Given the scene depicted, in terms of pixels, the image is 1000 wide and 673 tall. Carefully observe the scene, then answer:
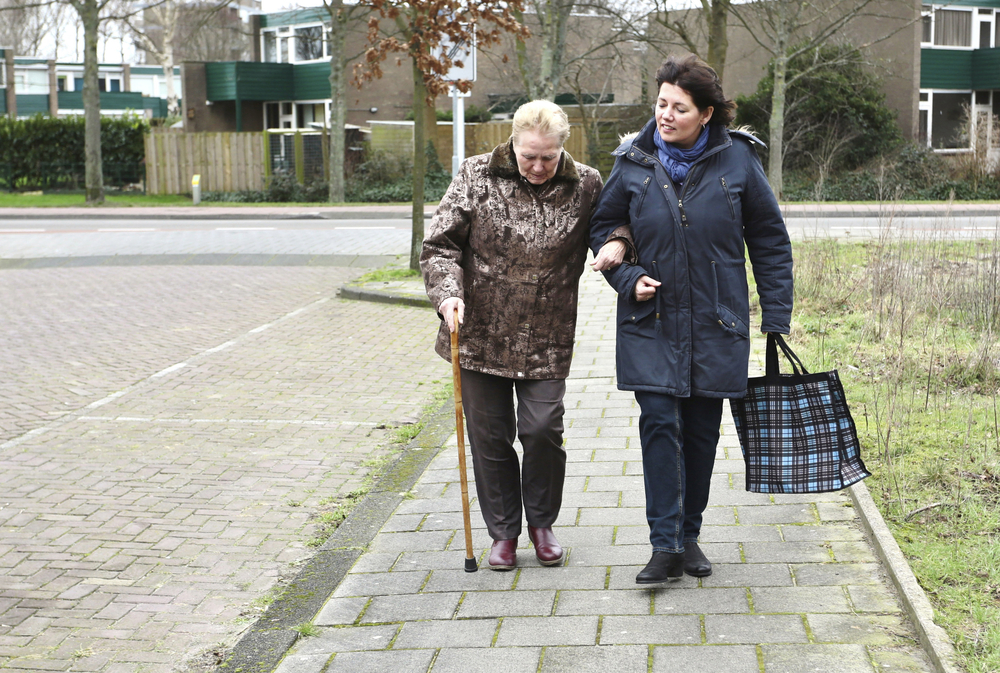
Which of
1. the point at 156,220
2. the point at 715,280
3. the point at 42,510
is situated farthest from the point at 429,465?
the point at 156,220

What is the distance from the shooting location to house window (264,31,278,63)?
43281 mm

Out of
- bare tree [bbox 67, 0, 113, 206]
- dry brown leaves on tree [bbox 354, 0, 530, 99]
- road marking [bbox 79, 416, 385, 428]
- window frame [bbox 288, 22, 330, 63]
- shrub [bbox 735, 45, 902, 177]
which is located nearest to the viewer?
road marking [bbox 79, 416, 385, 428]

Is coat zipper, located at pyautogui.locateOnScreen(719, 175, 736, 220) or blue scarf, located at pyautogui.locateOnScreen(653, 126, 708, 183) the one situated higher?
blue scarf, located at pyautogui.locateOnScreen(653, 126, 708, 183)

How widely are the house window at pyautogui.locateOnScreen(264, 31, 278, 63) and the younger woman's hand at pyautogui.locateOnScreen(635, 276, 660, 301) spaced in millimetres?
42129

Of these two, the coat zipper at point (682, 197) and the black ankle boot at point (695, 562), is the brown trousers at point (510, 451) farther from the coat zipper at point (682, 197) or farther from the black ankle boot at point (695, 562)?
the coat zipper at point (682, 197)

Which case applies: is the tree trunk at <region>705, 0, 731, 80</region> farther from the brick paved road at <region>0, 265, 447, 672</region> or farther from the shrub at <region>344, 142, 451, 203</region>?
the brick paved road at <region>0, 265, 447, 672</region>

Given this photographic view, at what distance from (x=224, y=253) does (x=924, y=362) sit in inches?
477

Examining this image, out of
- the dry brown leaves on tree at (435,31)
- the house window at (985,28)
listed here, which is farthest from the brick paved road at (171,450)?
the house window at (985,28)

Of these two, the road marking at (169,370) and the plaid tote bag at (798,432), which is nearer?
the plaid tote bag at (798,432)

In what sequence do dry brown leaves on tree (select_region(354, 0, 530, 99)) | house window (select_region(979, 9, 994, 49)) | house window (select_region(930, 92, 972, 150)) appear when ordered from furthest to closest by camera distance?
1. house window (select_region(979, 9, 994, 49))
2. house window (select_region(930, 92, 972, 150))
3. dry brown leaves on tree (select_region(354, 0, 530, 99))

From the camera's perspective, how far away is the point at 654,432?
12.7ft

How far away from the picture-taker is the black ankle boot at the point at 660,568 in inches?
152

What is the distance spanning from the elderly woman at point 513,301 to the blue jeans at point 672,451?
406mm

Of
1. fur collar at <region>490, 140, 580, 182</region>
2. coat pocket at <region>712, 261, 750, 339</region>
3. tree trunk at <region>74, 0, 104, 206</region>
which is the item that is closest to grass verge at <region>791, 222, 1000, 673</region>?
coat pocket at <region>712, 261, 750, 339</region>
